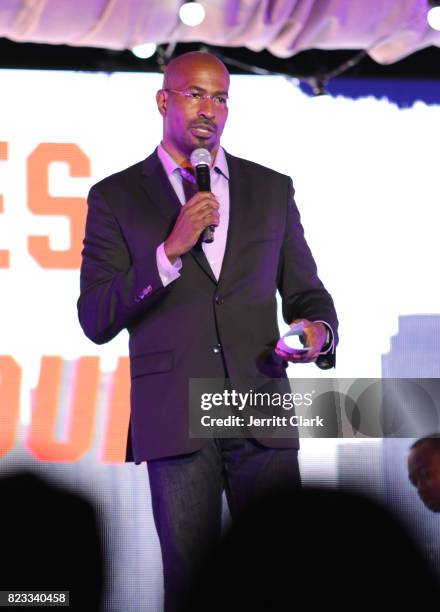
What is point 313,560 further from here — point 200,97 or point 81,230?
point 81,230

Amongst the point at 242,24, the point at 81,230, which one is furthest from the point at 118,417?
the point at 242,24

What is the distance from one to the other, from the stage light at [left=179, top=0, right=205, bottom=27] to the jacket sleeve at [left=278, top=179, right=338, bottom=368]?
3.07 ft

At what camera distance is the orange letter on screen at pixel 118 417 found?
358cm

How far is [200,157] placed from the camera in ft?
8.59

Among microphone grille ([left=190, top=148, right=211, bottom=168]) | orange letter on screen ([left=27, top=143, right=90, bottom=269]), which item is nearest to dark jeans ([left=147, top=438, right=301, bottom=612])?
microphone grille ([left=190, top=148, right=211, bottom=168])

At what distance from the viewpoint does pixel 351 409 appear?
3.65 m

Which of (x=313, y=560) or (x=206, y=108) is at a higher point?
(x=206, y=108)

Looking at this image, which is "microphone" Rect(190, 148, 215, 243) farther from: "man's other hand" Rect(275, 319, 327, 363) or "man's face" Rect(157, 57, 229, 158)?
"man's other hand" Rect(275, 319, 327, 363)

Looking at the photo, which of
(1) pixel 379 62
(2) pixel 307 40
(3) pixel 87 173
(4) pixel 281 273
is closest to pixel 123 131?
(3) pixel 87 173

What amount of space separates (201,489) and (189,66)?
1117 millimetres

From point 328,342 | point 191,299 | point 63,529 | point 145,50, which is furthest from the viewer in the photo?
point 145,50

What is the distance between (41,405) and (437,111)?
1834 millimetres

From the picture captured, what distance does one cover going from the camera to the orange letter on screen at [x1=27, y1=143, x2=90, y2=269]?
3709mm

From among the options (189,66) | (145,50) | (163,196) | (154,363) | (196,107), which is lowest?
(154,363)
